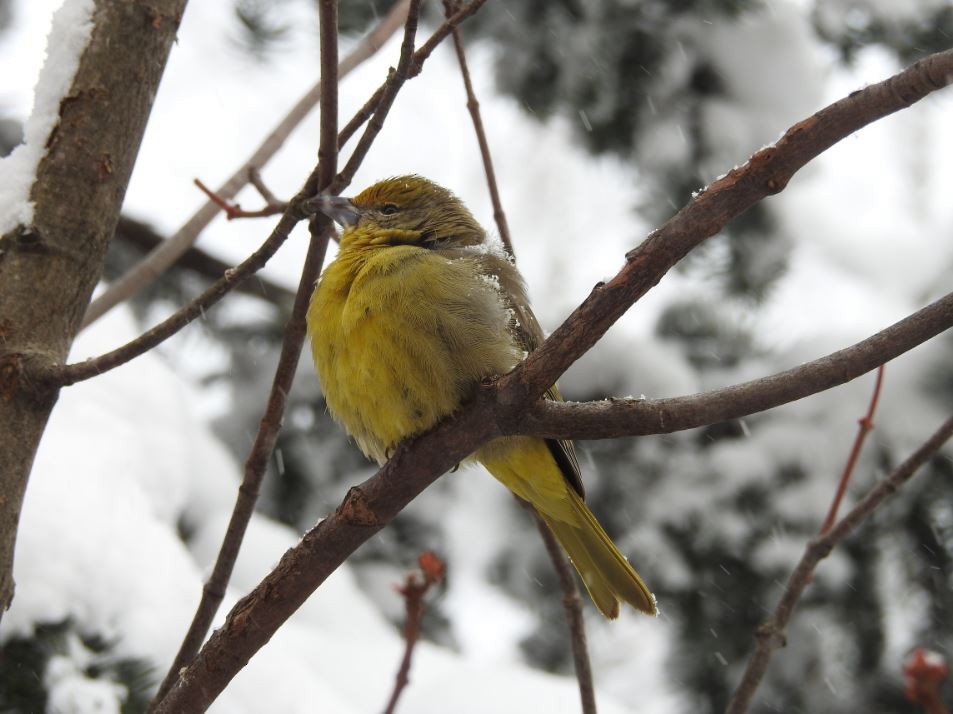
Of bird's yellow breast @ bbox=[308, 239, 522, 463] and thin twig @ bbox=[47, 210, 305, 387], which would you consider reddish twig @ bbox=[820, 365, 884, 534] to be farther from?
thin twig @ bbox=[47, 210, 305, 387]

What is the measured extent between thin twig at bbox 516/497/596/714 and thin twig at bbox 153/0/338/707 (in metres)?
0.69

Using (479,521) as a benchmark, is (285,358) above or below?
below

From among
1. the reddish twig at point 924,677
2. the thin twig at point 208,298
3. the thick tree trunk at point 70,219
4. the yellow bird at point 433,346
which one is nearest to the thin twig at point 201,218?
the yellow bird at point 433,346

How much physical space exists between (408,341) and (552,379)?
0.86 meters

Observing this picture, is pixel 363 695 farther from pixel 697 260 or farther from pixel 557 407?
pixel 697 260

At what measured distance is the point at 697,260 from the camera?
4.40m

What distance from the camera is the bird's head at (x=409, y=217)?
3.14 m

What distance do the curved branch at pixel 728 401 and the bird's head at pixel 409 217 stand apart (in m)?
1.43

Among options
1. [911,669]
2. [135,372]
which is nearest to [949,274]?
[911,669]

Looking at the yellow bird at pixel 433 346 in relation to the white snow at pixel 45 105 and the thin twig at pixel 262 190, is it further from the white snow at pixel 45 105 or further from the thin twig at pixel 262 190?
the white snow at pixel 45 105

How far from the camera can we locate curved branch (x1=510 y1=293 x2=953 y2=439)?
5.05ft

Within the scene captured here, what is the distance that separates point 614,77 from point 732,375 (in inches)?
52.0

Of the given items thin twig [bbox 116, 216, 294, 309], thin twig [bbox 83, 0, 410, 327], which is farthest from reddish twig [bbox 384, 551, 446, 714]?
thin twig [bbox 116, 216, 294, 309]

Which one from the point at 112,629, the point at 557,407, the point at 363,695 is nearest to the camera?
the point at 557,407
